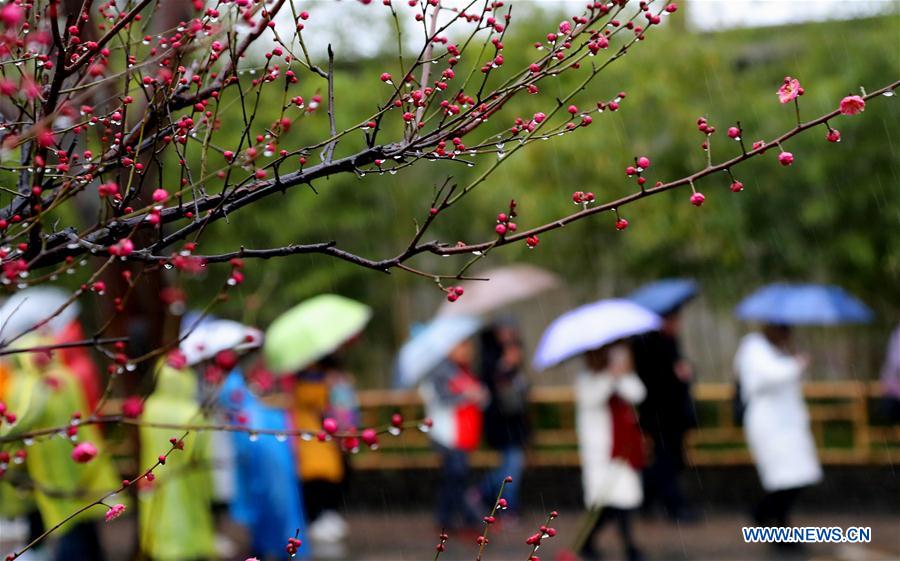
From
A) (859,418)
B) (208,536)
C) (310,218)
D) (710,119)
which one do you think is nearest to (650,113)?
(710,119)

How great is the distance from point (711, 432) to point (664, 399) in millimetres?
2634

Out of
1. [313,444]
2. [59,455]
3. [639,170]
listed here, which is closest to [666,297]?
[313,444]

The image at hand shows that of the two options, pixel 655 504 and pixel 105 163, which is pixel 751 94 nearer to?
pixel 655 504

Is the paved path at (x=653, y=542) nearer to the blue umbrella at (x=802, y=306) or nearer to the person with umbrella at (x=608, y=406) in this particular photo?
the person with umbrella at (x=608, y=406)

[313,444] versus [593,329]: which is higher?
[593,329]

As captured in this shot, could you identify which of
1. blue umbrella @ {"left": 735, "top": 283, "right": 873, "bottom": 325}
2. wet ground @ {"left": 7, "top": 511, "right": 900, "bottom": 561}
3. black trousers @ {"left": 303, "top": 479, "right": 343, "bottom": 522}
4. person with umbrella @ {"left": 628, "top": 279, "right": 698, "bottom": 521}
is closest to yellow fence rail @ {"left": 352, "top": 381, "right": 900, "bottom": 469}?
wet ground @ {"left": 7, "top": 511, "right": 900, "bottom": 561}

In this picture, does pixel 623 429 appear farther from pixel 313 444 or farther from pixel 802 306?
pixel 313 444

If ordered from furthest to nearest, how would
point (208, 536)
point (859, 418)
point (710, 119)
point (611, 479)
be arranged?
point (710, 119) → point (859, 418) → point (611, 479) → point (208, 536)

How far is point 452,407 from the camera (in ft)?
30.2

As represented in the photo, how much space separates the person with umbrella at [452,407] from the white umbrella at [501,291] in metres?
0.55

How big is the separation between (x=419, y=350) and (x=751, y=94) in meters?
4.51

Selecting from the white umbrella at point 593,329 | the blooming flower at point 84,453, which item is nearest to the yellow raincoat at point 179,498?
the white umbrella at point 593,329

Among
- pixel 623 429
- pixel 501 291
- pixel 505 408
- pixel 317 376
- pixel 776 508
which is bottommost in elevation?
pixel 776 508

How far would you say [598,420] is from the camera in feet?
24.9
